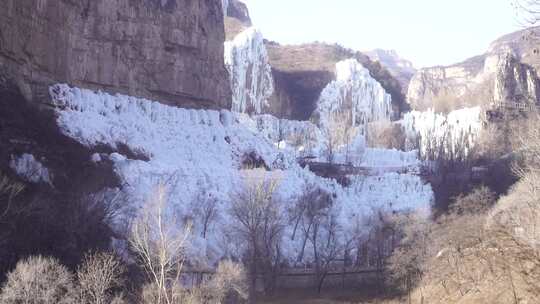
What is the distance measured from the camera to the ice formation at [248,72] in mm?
72750

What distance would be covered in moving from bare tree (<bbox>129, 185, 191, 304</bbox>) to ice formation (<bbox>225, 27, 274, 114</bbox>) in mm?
34384

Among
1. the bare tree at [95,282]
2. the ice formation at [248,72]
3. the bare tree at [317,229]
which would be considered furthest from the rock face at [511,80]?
the bare tree at [95,282]

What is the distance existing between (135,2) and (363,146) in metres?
26.7

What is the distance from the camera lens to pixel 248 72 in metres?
74.7

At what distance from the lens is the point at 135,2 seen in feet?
168

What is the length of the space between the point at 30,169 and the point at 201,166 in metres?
16.5

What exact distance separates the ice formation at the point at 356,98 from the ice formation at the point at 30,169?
50287 millimetres

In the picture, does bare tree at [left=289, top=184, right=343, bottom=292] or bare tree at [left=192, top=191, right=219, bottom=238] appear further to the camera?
bare tree at [left=289, top=184, right=343, bottom=292]

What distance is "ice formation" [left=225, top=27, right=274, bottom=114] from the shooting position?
7275cm

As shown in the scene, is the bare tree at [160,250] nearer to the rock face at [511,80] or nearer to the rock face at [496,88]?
the rock face at [496,88]

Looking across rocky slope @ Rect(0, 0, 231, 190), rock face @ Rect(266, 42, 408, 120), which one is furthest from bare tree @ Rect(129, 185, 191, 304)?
rock face @ Rect(266, 42, 408, 120)

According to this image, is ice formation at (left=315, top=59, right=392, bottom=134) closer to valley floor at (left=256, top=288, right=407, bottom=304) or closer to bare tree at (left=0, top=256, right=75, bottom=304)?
valley floor at (left=256, top=288, right=407, bottom=304)

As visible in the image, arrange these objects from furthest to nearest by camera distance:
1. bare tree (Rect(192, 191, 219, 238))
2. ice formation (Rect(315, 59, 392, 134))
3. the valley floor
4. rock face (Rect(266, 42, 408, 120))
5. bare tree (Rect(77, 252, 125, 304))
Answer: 1. rock face (Rect(266, 42, 408, 120))
2. ice formation (Rect(315, 59, 392, 134))
3. bare tree (Rect(192, 191, 219, 238))
4. the valley floor
5. bare tree (Rect(77, 252, 125, 304))

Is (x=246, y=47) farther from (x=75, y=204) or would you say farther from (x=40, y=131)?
(x=75, y=204)
